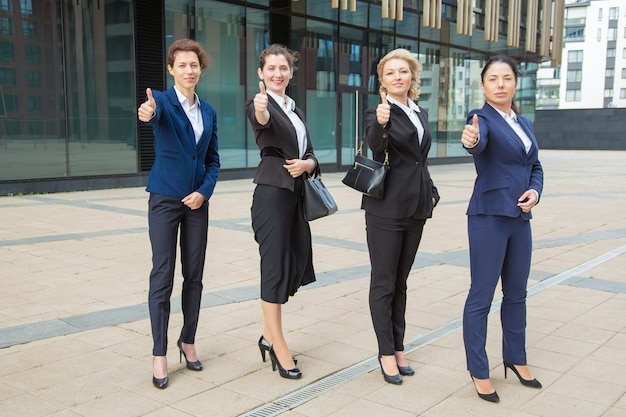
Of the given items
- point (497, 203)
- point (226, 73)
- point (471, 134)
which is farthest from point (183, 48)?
point (226, 73)

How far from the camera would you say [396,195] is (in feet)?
12.1

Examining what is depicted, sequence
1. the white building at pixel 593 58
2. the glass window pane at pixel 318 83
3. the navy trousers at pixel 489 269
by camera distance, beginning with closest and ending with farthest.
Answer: the navy trousers at pixel 489 269 → the glass window pane at pixel 318 83 → the white building at pixel 593 58

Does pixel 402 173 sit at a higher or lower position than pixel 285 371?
higher

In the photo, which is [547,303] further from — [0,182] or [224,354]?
[0,182]

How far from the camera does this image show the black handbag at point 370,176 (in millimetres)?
3637

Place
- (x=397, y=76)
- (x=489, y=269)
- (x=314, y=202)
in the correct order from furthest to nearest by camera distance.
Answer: (x=314, y=202), (x=397, y=76), (x=489, y=269)

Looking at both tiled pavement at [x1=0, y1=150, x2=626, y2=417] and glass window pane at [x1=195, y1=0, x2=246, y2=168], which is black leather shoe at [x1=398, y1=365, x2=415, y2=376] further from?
glass window pane at [x1=195, y1=0, x2=246, y2=168]

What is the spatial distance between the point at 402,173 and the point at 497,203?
554 mm

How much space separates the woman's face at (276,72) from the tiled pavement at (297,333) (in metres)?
1.70

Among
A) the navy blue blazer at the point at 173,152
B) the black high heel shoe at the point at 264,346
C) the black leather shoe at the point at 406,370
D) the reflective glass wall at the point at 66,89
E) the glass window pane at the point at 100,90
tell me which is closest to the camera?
the navy blue blazer at the point at 173,152

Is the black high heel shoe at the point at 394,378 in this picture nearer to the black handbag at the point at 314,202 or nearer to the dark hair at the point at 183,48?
the black handbag at the point at 314,202

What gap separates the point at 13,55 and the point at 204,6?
16.1ft

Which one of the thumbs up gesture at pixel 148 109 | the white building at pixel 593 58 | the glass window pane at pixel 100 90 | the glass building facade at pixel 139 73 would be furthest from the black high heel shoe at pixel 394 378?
the white building at pixel 593 58

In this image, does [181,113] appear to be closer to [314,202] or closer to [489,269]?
[314,202]
